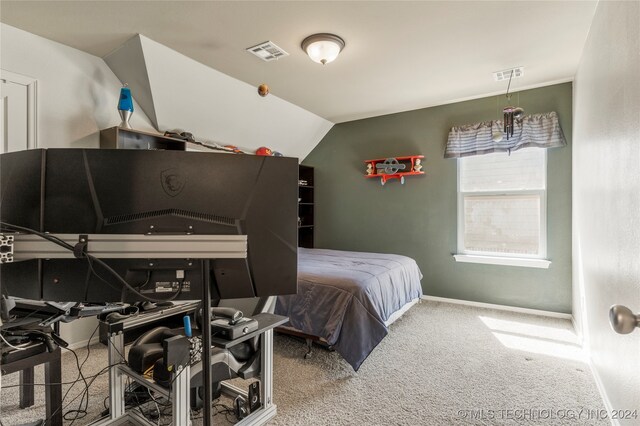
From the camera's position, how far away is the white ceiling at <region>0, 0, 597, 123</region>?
2.20 metres

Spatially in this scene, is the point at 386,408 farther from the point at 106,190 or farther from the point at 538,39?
the point at 538,39

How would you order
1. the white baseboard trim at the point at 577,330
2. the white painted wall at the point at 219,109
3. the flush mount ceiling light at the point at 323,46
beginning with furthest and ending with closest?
1. the white painted wall at the point at 219,109
2. the white baseboard trim at the point at 577,330
3. the flush mount ceiling light at the point at 323,46

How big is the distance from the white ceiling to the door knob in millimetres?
2138

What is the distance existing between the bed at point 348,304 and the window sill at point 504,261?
128cm

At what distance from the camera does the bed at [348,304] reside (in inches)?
91.2

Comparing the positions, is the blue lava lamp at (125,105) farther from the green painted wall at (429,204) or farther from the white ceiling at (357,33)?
the green painted wall at (429,204)

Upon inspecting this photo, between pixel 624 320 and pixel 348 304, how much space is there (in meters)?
1.74

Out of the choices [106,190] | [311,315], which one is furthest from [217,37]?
[311,315]

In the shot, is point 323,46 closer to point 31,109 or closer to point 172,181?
point 172,181

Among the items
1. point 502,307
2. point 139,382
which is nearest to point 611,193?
point 502,307

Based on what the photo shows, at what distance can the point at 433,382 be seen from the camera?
86.3 inches

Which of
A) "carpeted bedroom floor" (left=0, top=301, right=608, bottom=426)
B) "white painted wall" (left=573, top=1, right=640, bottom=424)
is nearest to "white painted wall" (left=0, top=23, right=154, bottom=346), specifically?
"carpeted bedroom floor" (left=0, top=301, right=608, bottom=426)

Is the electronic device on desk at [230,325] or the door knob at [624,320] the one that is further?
the electronic device on desk at [230,325]

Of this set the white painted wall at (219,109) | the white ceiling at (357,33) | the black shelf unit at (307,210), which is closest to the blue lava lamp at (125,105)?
the white painted wall at (219,109)
